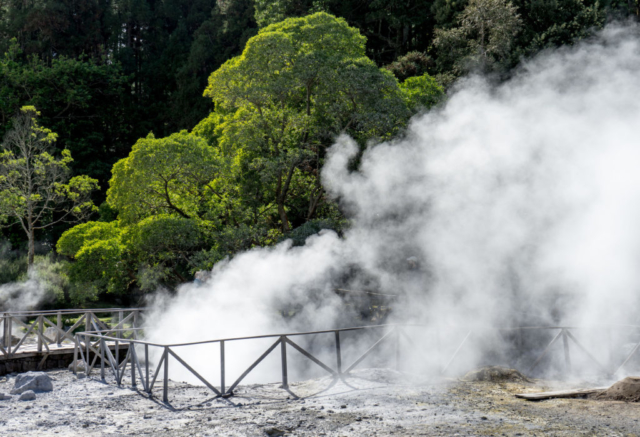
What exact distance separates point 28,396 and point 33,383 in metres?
0.67

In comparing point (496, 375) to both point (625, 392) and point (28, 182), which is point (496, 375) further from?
point (28, 182)

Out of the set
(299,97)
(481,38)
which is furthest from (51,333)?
(481,38)

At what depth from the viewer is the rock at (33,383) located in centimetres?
903

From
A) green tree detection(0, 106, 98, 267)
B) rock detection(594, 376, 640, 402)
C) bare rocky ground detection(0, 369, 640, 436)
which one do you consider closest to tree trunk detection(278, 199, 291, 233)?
bare rocky ground detection(0, 369, 640, 436)

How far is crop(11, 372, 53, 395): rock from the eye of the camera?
9031mm

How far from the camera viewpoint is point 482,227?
14.4 meters

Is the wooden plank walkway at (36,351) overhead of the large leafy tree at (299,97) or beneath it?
beneath

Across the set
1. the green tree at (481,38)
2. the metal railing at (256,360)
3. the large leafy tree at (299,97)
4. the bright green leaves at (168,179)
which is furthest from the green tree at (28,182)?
the green tree at (481,38)

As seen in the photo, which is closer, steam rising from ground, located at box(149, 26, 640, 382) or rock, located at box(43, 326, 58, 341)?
steam rising from ground, located at box(149, 26, 640, 382)

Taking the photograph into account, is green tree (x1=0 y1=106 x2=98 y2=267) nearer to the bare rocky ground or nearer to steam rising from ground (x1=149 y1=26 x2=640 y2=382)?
steam rising from ground (x1=149 y1=26 x2=640 y2=382)

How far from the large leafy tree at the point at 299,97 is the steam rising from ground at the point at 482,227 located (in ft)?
3.13

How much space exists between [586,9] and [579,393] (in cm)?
1856

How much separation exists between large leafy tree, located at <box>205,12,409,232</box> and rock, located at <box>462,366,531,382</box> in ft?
32.3

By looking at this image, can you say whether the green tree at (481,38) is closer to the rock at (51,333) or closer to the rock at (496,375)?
the rock at (496,375)
